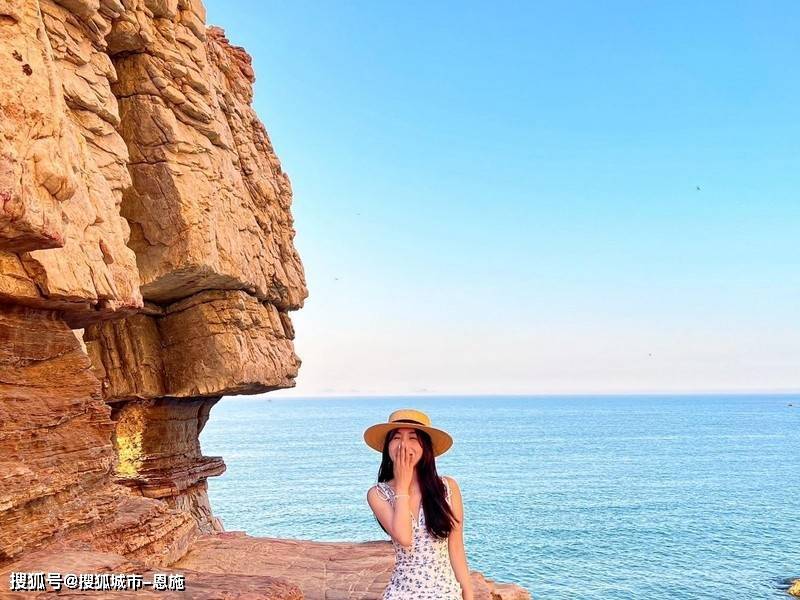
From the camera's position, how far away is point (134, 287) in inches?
582

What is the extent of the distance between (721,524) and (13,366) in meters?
66.9

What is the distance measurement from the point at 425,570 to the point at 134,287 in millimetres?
10486

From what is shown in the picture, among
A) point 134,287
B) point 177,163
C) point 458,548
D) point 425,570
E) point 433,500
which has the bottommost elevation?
point 425,570

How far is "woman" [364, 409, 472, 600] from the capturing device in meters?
6.24

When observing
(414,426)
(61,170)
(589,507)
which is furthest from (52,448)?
(589,507)

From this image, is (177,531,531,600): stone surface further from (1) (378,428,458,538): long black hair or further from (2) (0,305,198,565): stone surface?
(1) (378,428,458,538): long black hair

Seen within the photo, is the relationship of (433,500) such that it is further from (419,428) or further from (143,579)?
(143,579)

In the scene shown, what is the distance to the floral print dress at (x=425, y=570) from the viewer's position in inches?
253

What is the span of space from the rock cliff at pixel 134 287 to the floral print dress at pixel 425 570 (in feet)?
13.8

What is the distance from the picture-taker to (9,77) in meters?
10.3

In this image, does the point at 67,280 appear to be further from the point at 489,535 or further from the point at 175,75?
the point at 489,535

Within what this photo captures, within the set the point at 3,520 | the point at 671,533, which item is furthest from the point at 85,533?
the point at 671,533

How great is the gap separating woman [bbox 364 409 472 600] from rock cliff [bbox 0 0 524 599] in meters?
4.30

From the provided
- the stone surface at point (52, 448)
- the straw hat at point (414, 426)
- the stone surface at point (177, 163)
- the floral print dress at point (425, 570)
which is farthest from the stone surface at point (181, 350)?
the floral print dress at point (425, 570)
